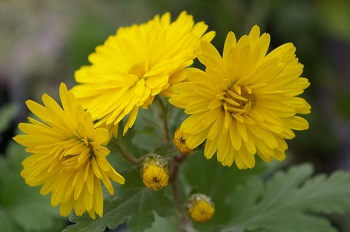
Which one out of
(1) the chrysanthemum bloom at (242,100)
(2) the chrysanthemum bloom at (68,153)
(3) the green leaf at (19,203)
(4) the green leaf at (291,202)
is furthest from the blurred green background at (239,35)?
(1) the chrysanthemum bloom at (242,100)

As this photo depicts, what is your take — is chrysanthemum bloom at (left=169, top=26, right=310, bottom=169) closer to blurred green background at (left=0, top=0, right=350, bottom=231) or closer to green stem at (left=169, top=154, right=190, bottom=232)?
green stem at (left=169, top=154, right=190, bottom=232)

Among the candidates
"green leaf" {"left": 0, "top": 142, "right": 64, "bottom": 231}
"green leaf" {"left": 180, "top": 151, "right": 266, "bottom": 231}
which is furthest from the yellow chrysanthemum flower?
"green leaf" {"left": 0, "top": 142, "right": 64, "bottom": 231}

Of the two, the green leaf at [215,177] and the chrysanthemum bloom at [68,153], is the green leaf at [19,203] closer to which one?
the green leaf at [215,177]

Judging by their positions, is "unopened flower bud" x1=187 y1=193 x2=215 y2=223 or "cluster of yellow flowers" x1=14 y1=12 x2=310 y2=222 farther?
"unopened flower bud" x1=187 y1=193 x2=215 y2=223

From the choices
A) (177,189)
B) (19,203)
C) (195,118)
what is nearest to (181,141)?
(195,118)

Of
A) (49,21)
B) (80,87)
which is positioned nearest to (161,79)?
(80,87)

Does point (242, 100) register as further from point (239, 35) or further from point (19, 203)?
point (239, 35)

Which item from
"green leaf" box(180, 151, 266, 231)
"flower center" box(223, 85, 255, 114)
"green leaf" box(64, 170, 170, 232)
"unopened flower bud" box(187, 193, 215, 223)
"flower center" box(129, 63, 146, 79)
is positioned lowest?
"green leaf" box(180, 151, 266, 231)
